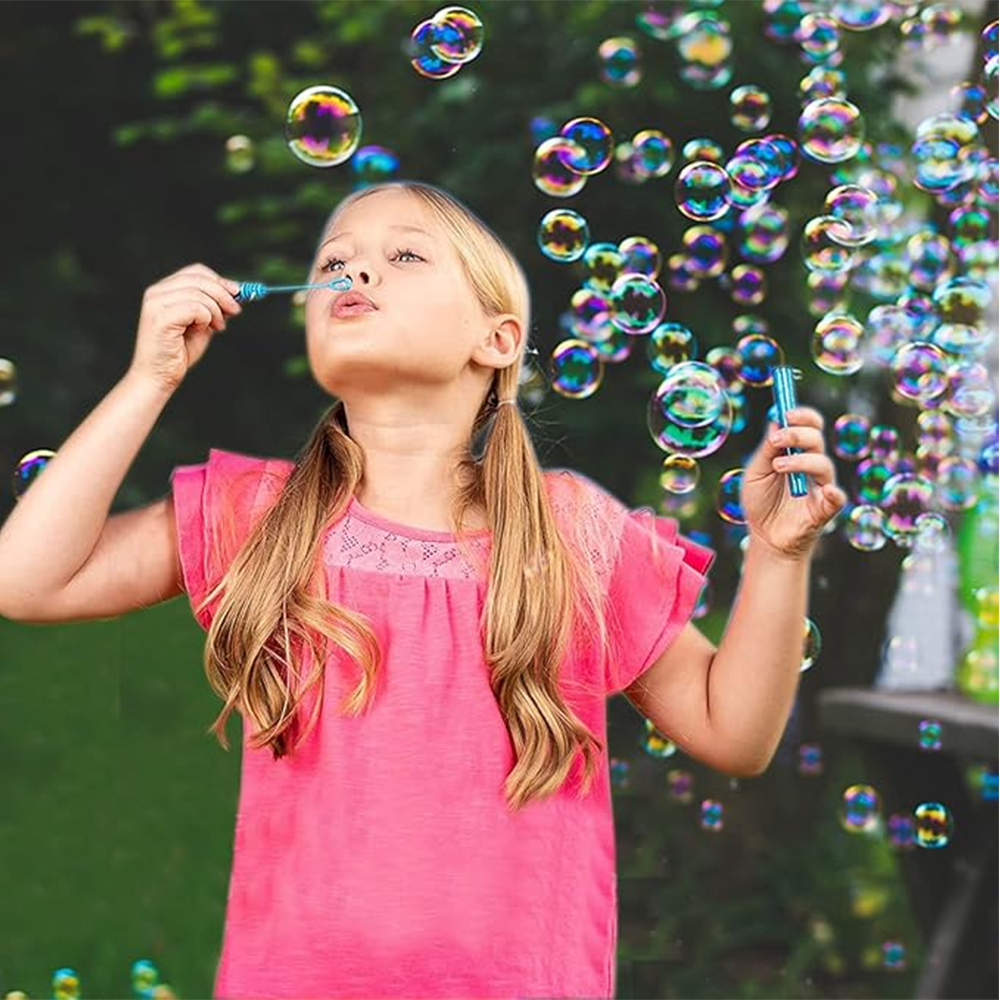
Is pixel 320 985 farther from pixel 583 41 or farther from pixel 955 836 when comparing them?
pixel 583 41

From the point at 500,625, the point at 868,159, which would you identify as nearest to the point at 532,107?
the point at 868,159

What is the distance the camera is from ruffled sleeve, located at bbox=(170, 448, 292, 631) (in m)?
1.90

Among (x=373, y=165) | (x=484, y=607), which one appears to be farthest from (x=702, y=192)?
(x=484, y=607)

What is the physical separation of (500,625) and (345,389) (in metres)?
0.30

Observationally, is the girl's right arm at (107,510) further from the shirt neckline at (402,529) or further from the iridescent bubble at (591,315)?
the iridescent bubble at (591,315)

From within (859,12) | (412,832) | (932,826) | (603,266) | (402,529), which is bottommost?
(932,826)

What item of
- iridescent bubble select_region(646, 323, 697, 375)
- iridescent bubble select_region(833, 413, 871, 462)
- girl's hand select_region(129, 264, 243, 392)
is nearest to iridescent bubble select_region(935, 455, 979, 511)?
iridescent bubble select_region(833, 413, 871, 462)

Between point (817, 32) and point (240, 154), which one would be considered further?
point (240, 154)

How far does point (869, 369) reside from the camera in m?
3.74

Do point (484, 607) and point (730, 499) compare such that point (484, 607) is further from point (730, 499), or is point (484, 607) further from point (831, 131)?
point (831, 131)

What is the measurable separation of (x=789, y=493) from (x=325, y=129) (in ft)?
3.64

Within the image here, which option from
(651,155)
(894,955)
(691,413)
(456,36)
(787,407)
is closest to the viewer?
(787,407)

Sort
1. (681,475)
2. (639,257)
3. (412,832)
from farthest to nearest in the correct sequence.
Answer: (639,257)
(681,475)
(412,832)

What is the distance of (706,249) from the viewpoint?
320 cm
